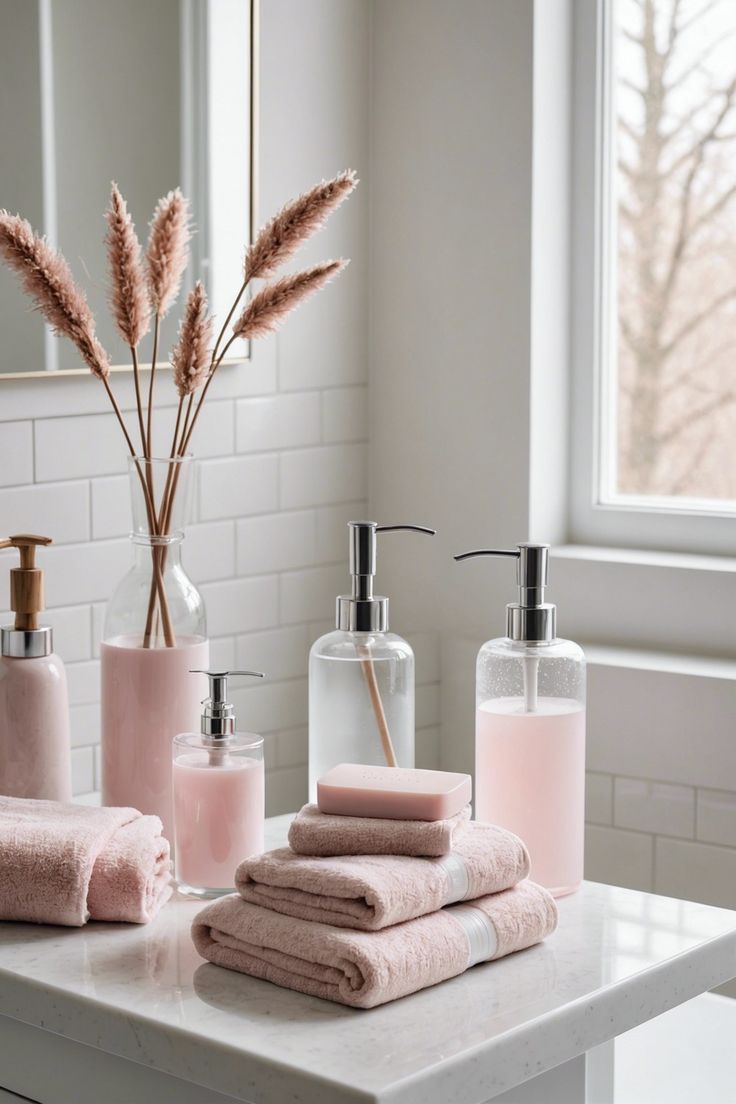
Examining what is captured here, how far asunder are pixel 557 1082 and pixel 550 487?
1135 mm

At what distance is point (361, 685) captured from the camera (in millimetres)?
1367

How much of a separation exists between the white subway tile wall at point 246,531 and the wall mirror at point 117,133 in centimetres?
10

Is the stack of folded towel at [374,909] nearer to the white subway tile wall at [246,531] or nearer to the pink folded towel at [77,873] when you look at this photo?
the pink folded towel at [77,873]

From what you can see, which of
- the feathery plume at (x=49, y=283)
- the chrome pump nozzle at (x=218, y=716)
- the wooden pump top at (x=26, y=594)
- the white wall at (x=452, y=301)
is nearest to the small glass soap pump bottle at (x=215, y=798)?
the chrome pump nozzle at (x=218, y=716)

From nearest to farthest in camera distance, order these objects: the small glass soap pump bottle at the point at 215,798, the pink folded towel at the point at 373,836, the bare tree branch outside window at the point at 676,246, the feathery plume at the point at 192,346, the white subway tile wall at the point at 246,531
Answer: the pink folded towel at the point at 373,836 < the small glass soap pump bottle at the point at 215,798 < the feathery plume at the point at 192,346 < the white subway tile wall at the point at 246,531 < the bare tree branch outside window at the point at 676,246

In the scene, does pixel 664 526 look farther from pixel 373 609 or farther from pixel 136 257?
pixel 136 257

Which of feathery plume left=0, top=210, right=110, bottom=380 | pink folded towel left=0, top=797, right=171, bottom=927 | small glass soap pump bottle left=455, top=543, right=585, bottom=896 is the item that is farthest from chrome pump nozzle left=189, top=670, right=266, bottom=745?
feathery plume left=0, top=210, right=110, bottom=380

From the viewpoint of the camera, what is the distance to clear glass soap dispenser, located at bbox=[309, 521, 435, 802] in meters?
1.36

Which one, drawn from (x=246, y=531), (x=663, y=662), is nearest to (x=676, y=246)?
(x=663, y=662)

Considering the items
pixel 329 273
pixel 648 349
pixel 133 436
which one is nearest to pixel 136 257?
pixel 329 273

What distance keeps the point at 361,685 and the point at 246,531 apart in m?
0.72

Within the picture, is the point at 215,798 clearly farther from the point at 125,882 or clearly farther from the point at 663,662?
the point at 663,662

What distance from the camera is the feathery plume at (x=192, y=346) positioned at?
1.39m

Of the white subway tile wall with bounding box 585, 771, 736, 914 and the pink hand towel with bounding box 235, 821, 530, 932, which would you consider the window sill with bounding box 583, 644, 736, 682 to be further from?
the pink hand towel with bounding box 235, 821, 530, 932
